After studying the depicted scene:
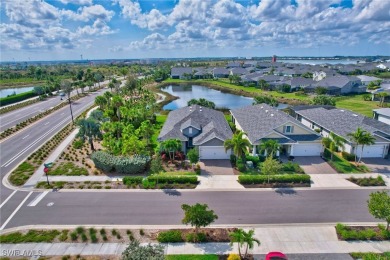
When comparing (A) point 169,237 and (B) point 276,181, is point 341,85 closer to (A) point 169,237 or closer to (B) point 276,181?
(B) point 276,181

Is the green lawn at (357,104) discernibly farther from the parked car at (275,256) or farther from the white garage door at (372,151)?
the parked car at (275,256)

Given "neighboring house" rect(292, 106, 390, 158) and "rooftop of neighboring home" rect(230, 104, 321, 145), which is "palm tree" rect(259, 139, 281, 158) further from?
"neighboring house" rect(292, 106, 390, 158)

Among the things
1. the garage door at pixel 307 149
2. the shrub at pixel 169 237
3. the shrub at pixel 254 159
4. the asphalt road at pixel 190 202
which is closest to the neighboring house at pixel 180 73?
the garage door at pixel 307 149

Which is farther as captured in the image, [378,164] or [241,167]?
[378,164]

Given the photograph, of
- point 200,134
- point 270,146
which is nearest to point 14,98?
point 200,134

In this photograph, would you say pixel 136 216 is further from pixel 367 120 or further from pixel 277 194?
pixel 367 120

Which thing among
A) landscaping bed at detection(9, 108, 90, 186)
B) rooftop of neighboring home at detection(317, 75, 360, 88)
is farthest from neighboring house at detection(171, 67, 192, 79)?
landscaping bed at detection(9, 108, 90, 186)
